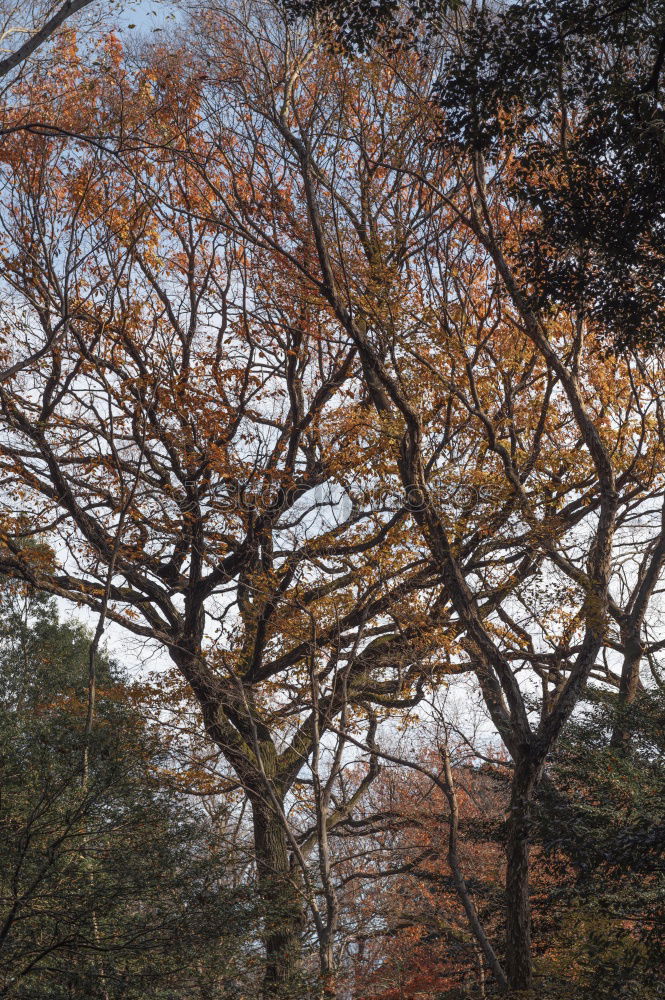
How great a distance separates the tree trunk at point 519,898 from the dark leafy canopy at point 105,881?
6.98 ft

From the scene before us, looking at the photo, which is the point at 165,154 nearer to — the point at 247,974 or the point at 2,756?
the point at 2,756

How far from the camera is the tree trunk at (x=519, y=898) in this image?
6.01 meters

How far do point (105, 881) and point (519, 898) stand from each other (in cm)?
344

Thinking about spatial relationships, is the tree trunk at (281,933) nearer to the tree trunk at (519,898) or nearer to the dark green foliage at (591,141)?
the tree trunk at (519,898)

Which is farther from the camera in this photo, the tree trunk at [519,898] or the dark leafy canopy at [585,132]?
the tree trunk at [519,898]

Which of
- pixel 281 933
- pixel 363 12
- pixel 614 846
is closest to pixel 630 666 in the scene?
pixel 281 933

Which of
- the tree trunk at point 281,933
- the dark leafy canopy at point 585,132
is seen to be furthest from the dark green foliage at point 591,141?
the tree trunk at point 281,933

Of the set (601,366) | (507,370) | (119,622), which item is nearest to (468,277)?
(507,370)

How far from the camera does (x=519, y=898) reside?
6207 millimetres

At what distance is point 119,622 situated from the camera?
9.91 meters

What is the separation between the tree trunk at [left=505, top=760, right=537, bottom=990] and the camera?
6.01 meters

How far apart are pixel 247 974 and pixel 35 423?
6086 mm

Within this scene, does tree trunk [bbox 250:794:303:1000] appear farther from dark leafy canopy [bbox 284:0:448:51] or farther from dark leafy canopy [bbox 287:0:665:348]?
dark leafy canopy [bbox 284:0:448:51]

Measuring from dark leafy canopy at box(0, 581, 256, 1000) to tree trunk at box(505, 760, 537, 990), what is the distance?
213 cm
